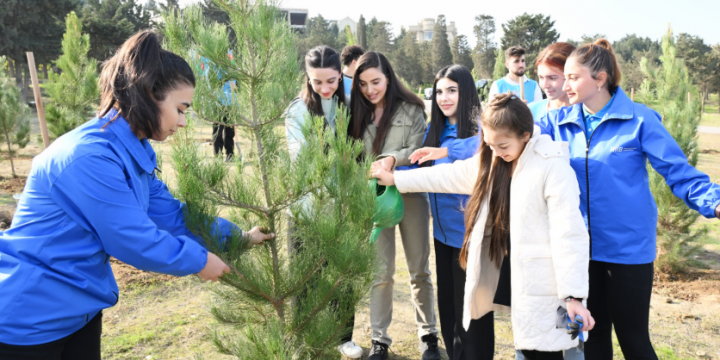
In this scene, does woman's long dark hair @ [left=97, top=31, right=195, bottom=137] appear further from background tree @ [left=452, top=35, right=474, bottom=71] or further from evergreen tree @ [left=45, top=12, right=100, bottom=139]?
background tree @ [left=452, top=35, right=474, bottom=71]

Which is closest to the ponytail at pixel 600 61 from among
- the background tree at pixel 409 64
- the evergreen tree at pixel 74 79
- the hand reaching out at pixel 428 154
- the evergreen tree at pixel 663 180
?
the hand reaching out at pixel 428 154

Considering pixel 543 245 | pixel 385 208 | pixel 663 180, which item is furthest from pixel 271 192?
pixel 663 180

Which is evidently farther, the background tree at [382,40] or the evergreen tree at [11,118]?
the background tree at [382,40]

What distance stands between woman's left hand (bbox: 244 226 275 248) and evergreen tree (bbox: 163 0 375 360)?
0.11 ft

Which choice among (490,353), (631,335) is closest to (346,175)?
(490,353)

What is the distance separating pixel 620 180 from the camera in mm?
2049

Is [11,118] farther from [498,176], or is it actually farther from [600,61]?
[600,61]

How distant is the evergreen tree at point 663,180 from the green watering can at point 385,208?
130 inches

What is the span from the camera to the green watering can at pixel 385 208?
2020 mm

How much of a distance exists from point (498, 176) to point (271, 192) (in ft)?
3.36

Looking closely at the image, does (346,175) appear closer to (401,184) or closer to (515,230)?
(401,184)

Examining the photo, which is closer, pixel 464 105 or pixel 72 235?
pixel 72 235

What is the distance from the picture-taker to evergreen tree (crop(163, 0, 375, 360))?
1.77m

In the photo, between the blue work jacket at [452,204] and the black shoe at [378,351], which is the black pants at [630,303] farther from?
the black shoe at [378,351]
